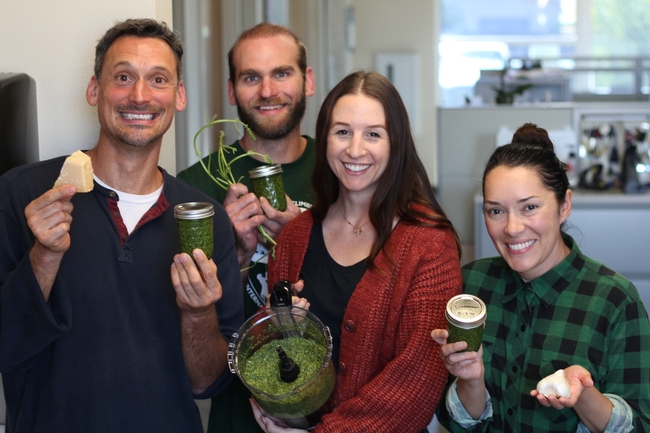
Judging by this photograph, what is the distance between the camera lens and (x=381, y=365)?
1.51m

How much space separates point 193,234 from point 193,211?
0.05 m

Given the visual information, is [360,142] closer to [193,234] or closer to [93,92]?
[193,234]

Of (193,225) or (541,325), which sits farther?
(541,325)

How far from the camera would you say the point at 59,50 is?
5.82ft

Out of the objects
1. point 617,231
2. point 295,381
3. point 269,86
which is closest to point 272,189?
point 269,86

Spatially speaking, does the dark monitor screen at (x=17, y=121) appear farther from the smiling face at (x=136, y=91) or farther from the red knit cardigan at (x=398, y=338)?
the red knit cardigan at (x=398, y=338)

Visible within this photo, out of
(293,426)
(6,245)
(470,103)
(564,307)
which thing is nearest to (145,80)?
(6,245)

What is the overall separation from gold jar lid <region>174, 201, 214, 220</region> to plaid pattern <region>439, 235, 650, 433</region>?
64cm

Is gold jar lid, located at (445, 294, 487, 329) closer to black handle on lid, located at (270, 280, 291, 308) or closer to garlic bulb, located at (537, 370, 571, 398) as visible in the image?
garlic bulb, located at (537, 370, 571, 398)

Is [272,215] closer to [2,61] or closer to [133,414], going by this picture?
[133,414]

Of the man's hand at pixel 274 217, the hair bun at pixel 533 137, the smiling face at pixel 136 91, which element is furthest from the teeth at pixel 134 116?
the hair bun at pixel 533 137

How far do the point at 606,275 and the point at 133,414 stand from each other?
0.97 meters

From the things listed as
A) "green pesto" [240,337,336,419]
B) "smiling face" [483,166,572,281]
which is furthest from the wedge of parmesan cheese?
"smiling face" [483,166,572,281]

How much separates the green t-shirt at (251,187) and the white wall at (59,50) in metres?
0.32
